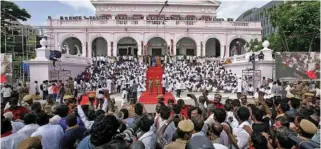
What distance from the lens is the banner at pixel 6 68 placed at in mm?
19875

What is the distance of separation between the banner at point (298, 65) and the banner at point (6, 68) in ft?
49.7

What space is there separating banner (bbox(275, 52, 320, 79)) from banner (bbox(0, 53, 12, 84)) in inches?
597

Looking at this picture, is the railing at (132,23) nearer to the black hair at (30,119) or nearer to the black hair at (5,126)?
the black hair at (30,119)

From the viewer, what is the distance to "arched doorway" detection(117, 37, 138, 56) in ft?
149

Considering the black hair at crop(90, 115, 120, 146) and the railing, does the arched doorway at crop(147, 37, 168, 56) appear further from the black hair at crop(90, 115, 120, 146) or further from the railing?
the black hair at crop(90, 115, 120, 146)

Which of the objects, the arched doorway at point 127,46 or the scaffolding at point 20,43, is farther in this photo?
the arched doorway at point 127,46

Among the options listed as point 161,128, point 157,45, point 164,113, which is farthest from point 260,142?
point 157,45

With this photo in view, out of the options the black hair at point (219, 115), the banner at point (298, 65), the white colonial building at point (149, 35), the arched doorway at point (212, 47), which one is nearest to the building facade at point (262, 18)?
the arched doorway at point (212, 47)

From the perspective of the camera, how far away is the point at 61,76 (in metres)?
24.9

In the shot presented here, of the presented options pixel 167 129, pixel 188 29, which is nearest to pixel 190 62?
pixel 188 29

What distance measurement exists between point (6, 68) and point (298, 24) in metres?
20.4

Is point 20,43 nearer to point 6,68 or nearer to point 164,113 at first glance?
point 6,68

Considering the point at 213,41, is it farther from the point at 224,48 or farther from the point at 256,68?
the point at 256,68

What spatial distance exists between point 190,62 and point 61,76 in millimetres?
14692
